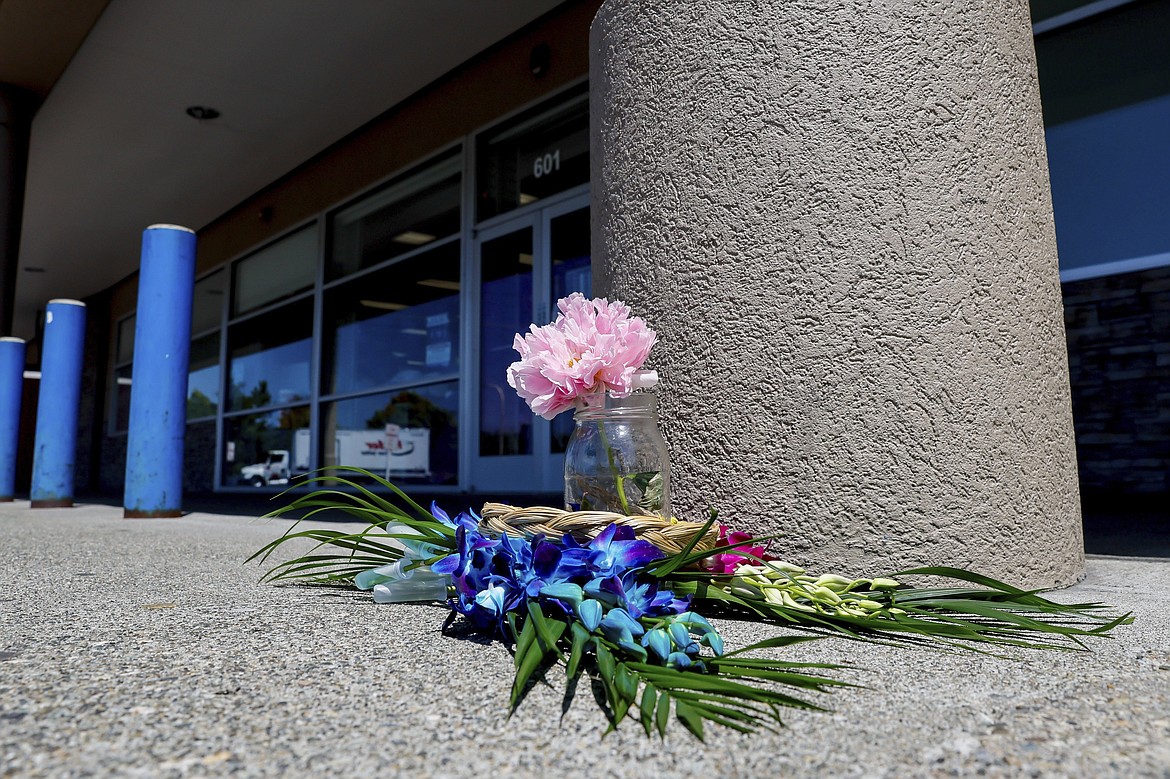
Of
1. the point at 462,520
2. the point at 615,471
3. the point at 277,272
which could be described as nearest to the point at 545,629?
the point at 462,520

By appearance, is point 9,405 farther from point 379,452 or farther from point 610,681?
point 610,681

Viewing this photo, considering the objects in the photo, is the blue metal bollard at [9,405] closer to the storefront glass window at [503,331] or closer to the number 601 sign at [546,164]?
the storefront glass window at [503,331]

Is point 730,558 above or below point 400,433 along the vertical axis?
below

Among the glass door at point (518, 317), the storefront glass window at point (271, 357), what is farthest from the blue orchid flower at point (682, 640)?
the storefront glass window at point (271, 357)

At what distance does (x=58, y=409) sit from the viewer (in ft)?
23.4

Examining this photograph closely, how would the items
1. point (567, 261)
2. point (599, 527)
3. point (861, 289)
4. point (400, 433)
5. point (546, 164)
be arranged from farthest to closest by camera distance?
1. point (400, 433)
2. point (546, 164)
3. point (567, 261)
4. point (861, 289)
5. point (599, 527)

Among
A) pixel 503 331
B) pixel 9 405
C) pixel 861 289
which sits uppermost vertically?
pixel 503 331

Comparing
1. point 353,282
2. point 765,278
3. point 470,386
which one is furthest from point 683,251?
point 353,282

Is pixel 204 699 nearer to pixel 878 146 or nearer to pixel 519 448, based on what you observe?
pixel 878 146

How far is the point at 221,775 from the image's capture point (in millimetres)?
735

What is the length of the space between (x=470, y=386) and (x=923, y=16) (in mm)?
5401

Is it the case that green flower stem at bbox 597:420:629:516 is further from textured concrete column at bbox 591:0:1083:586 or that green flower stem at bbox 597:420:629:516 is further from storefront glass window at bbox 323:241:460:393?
storefront glass window at bbox 323:241:460:393

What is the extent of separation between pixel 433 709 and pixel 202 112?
9168mm

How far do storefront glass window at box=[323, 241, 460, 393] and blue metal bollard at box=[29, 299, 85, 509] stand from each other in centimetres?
242
